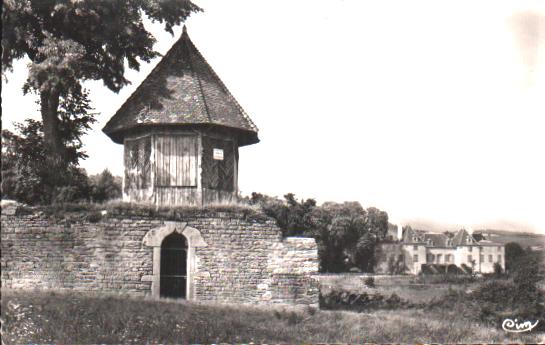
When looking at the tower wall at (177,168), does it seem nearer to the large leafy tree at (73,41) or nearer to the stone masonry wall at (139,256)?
the stone masonry wall at (139,256)

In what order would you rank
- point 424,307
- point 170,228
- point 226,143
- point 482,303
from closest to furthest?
point 170,228 < point 482,303 < point 226,143 < point 424,307

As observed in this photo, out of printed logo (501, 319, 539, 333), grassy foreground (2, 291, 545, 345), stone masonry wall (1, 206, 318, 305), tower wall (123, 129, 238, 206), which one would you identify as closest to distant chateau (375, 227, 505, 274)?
tower wall (123, 129, 238, 206)

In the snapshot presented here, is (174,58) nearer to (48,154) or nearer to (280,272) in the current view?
(48,154)

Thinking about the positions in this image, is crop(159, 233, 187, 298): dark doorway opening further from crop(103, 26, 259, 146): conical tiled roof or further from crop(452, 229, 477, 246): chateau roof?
crop(452, 229, 477, 246): chateau roof

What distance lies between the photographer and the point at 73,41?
62.5 feet

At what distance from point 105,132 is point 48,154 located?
7.52ft

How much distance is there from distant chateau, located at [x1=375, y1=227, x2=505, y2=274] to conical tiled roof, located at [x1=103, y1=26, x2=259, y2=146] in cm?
6175

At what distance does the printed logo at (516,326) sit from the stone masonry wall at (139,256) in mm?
5708

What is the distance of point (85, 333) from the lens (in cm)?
1334

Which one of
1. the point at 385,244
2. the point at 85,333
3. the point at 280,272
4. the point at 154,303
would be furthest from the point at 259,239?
the point at 385,244

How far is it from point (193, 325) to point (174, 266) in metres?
4.61

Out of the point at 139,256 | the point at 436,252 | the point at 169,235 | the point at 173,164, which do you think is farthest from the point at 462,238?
the point at 139,256

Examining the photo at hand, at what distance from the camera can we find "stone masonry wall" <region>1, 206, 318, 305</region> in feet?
55.6

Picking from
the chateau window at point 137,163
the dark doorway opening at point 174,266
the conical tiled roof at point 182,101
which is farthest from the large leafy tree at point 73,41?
the dark doorway opening at point 174,266
